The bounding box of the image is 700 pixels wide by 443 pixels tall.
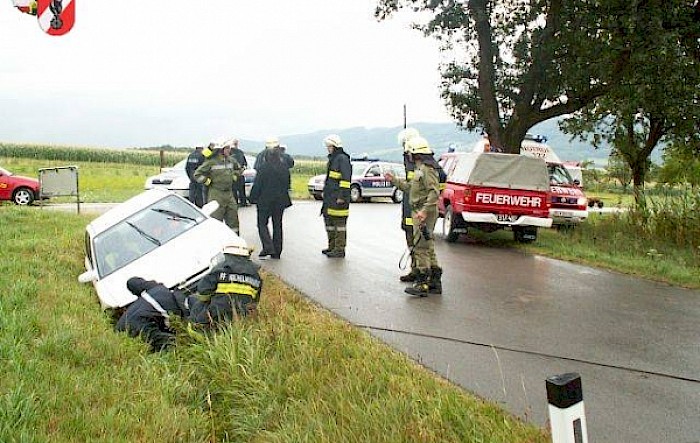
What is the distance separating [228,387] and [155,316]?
5.39 feet

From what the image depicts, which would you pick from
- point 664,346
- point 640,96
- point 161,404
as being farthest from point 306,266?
point 640,96

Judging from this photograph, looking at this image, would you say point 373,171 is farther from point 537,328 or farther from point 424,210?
point 537,328

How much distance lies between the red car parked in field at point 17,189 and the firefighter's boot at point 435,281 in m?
18.8

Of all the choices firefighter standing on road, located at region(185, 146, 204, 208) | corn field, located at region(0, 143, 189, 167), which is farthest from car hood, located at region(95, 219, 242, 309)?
corn field, located at region(0, 143, 189, 167)

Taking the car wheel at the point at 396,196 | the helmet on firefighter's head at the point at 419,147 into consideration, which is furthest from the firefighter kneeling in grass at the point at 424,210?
the car wheel at the point at 396,196

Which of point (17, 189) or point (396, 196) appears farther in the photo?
point (396, 196)

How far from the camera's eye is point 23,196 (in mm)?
24172

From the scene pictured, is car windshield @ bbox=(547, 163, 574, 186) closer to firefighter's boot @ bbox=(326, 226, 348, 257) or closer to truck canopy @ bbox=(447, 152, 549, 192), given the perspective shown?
truck canopy @ bbox=(447, 152, 549, 192)

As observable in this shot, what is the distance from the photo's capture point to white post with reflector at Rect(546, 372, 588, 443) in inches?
118

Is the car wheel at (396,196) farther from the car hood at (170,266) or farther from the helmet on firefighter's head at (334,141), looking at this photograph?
the car hood at (170,266)

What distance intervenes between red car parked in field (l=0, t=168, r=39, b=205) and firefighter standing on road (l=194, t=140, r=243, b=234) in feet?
48.4

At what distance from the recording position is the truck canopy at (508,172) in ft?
49.9

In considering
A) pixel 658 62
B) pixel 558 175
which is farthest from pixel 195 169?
pixel 558 175

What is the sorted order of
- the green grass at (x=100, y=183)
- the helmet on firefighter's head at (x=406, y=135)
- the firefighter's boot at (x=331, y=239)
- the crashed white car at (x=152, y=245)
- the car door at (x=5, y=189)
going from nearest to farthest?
1. the crashed white car at (x=152, y=245)
2. the helmet on firefighter's head at (x=406, y=135)
3. the firefighter's boot at (x=331, y=239)
4. the car door at (x=5, y=189)
5. the green grass at (x=100, y=183)
